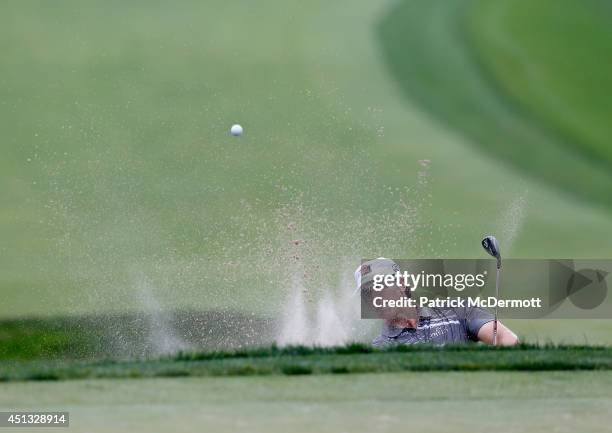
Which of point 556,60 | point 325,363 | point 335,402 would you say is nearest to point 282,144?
point 556,60

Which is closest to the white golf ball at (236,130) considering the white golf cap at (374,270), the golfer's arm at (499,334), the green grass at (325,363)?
the white golf cap at (374,270)

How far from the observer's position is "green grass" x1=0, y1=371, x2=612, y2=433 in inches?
143

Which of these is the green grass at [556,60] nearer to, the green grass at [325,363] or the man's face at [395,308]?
the man's face at [395,308]

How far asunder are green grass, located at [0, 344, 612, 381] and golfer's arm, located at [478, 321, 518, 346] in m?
1.19

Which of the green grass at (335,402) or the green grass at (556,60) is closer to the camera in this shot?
the green grass at (335,402)

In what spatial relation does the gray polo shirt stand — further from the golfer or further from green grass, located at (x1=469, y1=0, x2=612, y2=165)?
green grass, located at (x1=469, y1=0, x2=612, y2=165)

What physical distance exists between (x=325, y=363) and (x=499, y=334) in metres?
2.22

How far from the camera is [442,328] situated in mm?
6875

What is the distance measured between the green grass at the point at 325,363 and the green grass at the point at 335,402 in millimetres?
99

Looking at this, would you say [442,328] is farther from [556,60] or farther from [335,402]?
[556,60]

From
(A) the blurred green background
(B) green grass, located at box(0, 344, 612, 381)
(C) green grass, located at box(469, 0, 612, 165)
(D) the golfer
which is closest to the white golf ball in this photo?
(A) the blurred green background

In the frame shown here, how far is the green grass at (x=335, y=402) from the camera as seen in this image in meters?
3.63

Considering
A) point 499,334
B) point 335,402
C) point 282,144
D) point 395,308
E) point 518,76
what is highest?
point 518,76

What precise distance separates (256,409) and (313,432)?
36 cm
